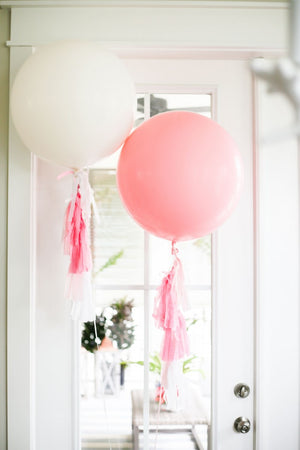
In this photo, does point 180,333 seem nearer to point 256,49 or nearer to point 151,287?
point 151,287

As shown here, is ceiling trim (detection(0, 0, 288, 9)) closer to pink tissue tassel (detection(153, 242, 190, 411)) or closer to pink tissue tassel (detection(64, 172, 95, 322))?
pink tissue tassel (detection(64, 172, 95, 322))

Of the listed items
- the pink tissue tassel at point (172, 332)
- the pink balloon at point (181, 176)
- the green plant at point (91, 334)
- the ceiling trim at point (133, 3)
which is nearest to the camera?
the pink balloon at point (181, 176)

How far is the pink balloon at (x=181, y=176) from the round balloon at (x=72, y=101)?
0.32ft

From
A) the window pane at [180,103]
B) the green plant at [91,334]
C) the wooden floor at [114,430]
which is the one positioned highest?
the window pane at [180,103]

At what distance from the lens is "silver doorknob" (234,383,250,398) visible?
1548 mm

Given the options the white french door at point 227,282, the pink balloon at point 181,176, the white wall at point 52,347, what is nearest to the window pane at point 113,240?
the white wall at point 52,347

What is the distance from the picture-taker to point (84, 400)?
5.13 ft

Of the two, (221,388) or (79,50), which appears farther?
(221,388)

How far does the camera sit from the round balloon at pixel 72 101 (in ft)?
3.66

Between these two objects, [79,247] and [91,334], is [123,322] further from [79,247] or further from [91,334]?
[79,247]

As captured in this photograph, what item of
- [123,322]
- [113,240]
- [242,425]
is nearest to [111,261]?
[113,240]

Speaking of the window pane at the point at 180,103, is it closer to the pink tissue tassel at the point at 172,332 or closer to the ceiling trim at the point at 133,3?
the ceiling trim at the point at 133,3

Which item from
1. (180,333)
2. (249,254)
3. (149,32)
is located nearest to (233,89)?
(149,32)

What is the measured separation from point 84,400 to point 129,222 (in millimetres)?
649
